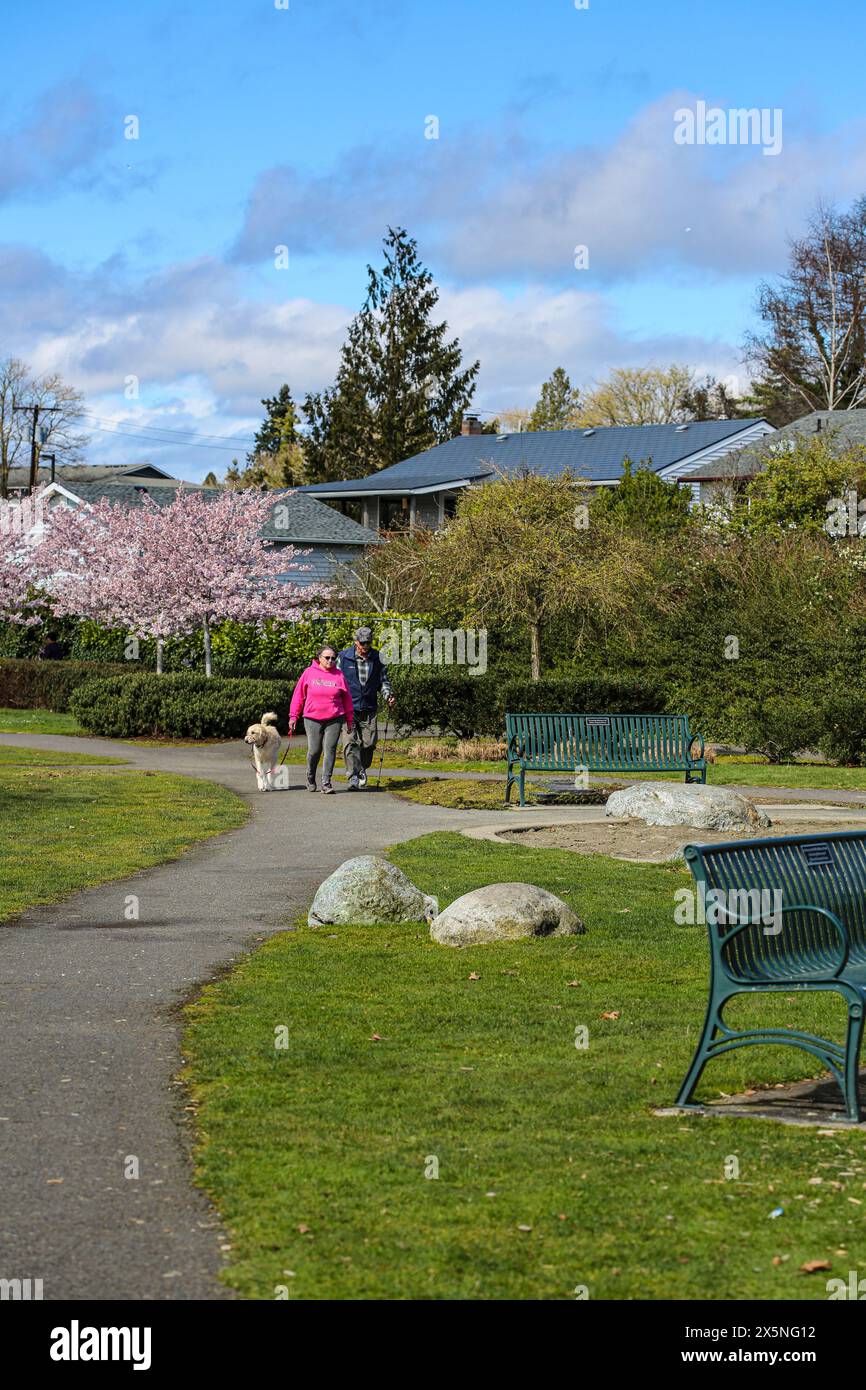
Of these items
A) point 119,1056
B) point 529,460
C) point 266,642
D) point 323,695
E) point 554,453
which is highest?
point 554,453

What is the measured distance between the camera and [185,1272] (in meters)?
4.55

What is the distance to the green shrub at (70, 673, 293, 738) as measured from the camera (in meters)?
27.9

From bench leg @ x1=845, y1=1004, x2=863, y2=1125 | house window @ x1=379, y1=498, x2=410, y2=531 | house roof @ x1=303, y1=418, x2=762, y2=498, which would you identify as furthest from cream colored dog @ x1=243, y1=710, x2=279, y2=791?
house window @ x1=379, y1=498, x2=410, y2=531

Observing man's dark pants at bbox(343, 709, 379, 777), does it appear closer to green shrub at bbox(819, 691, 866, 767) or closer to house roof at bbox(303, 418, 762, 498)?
green shrub at bbox(819, 691, 866, 767)

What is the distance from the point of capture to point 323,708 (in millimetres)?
19672

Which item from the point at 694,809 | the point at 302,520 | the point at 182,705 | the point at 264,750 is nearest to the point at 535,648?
the point at 182,705

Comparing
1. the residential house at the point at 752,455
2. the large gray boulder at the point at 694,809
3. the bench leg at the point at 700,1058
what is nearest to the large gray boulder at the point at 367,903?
the bench leg at the point at 700,1058

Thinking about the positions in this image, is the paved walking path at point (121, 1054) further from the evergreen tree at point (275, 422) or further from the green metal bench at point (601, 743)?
the evergreen tree at point (275, 422)

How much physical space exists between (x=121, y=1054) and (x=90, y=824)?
9.09 m

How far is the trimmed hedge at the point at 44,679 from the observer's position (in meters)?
35.0

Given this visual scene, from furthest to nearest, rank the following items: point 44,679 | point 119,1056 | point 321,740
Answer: point 44,679 < point 321,740 < point 119,1056

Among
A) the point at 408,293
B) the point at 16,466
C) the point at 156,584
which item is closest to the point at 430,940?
the point at 156,584

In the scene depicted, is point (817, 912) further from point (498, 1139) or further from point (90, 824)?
point (90, 824)

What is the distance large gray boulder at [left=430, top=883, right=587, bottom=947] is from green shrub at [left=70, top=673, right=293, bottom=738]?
725 inches
